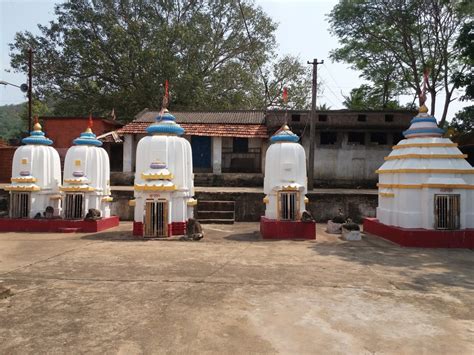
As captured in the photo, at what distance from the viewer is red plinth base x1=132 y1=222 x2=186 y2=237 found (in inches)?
482

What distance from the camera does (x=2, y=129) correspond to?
72188 mm

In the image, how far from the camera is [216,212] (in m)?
16.0

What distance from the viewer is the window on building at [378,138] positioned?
22109mm

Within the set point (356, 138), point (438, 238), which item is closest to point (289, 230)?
point (438, 238)

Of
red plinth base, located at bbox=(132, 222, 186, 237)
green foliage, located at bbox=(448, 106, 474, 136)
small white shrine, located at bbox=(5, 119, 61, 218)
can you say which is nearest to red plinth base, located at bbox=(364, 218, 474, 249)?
red plinth base, located at bbox=(132, 222, 186, 237)

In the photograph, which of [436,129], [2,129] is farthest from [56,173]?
[2,129]

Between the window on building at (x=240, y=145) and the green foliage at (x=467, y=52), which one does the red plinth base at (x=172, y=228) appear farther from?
the green foliage at (x=467, y=52)

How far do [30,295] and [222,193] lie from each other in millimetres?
11230

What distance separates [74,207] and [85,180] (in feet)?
3.70

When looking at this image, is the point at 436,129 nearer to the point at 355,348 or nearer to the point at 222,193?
the point at 222,193

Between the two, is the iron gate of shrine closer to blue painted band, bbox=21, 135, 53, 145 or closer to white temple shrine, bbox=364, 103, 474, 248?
white temple shrine, bbox=364, 103, 474, 248

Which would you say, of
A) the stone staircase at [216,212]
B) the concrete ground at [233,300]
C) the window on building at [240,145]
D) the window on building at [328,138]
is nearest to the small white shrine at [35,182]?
the concrete ground at [233,300]

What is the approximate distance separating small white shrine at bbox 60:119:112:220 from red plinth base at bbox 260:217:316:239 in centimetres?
697

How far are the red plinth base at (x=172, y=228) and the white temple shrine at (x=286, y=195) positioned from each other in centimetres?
292
